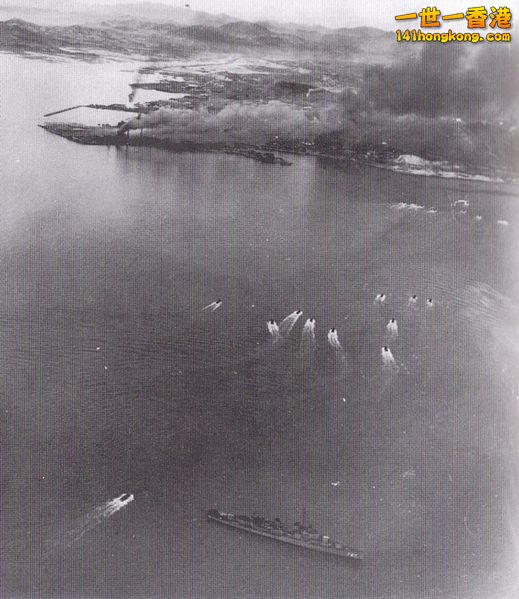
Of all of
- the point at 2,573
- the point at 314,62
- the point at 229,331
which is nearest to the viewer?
the point at 2,573

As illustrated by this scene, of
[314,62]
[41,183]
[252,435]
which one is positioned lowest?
[252,435]

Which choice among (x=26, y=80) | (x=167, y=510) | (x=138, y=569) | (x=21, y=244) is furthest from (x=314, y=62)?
(x=138, y=569)

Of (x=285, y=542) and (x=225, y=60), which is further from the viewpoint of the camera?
(x=225, y=60)

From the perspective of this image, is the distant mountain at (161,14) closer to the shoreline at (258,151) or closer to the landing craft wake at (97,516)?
the shoreline at (258,151)

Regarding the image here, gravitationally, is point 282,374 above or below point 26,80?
below

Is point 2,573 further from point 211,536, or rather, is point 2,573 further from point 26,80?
point 26,80

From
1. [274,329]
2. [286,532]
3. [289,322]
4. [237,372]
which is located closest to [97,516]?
[286,532]

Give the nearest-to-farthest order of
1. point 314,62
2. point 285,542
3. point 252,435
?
point 285,542 → point 252,435 → point 314,62

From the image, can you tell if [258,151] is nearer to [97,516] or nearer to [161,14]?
[161,14]

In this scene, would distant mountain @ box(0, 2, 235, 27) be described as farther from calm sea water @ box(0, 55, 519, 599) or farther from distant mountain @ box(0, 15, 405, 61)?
calm sea water @ box(0, 55, 519, 599)
